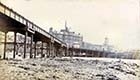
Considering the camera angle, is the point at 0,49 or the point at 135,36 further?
the point at 135,36

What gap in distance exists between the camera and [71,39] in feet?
10.5

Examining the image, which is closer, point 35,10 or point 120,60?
point 35,10

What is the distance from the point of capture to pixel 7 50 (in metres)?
3.08

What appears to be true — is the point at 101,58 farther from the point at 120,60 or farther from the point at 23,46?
the point at 23,46

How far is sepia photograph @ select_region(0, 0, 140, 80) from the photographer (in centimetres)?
301

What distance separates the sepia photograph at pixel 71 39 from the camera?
3014 mm

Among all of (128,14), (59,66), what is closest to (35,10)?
(59,66)

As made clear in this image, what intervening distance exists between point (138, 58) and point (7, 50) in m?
0.77

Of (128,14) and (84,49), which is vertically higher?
(128,14)

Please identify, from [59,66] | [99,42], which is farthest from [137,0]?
[59,66]

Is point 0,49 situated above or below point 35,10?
below

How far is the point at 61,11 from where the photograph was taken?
10.1 feet

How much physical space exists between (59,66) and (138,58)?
1.63 ft

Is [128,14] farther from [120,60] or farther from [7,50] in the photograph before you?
[7,50]
